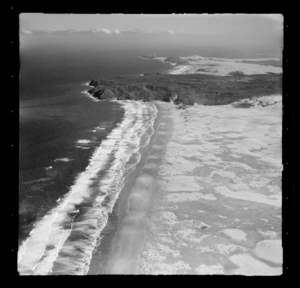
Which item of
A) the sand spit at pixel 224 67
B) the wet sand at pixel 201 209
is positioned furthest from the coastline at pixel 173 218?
the sand spit at pixel 224 67

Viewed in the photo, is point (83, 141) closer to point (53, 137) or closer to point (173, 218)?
point (53, 137)

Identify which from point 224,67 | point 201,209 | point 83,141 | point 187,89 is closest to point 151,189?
point 201,209

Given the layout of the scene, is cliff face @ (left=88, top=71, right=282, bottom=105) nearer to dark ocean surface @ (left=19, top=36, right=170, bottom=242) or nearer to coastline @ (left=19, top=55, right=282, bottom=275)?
dark ocean surface @ (left=19, top=36, right=170, bottom=242)

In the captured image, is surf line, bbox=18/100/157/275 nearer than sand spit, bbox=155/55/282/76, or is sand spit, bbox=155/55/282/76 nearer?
surf line, bbox=18/100/157/275

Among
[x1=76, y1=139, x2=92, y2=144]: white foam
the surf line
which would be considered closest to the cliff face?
[x1=76, y1=139, x2=92, y2=144]: white foam

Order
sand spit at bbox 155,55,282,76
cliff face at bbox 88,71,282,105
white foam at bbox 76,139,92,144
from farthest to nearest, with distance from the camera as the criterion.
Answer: sand spit at bbox 155,55,282,76 → cliff face at bbox 88,71,282,105 → white foam at bbox 76,139,92,144
